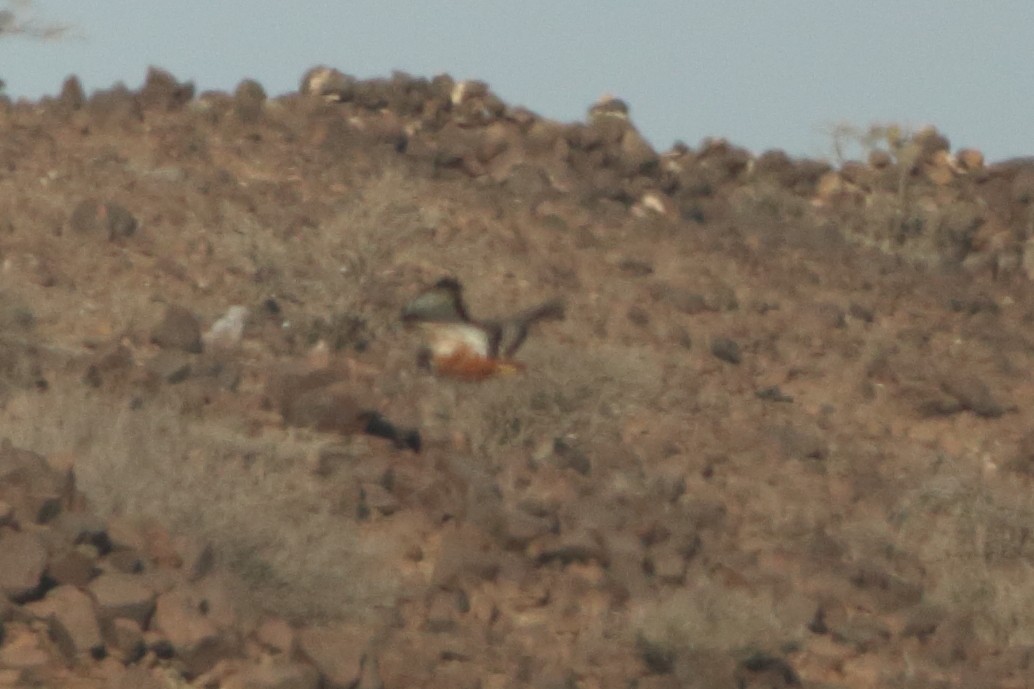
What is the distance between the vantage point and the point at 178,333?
32.7 ft

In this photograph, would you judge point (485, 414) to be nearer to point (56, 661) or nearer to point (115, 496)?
point (115, 496)

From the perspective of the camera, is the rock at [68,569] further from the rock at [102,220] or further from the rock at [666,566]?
the rock at [102,220]

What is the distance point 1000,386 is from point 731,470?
10.8 feet

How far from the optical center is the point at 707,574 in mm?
8266

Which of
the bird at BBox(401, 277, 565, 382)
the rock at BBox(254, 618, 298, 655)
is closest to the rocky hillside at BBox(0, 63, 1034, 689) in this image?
the rock at BBox(254, 618, 298, 655)

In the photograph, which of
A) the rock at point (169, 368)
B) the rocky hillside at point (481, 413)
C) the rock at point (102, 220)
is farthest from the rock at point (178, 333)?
the rock at point (102, 220)

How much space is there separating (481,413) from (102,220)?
10.3ft

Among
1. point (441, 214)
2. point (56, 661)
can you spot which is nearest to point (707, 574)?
point (56, 661)

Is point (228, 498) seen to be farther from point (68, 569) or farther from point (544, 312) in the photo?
point (544, 312)

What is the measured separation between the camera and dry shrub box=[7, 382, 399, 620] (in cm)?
671

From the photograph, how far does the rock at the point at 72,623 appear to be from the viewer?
5.59m

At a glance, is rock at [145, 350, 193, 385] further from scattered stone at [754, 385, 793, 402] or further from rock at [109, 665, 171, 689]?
scattered stone at [754, 385, 793, 402]

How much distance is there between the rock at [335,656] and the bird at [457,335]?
4685 millimetres

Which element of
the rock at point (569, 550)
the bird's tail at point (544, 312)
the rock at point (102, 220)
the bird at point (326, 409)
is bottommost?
the rock at point (569, 550)
